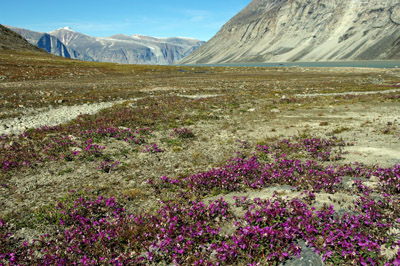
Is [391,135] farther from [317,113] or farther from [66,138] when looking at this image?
[66,138]

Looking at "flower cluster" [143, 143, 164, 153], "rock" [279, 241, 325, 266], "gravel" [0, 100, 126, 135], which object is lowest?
"flower cluster" [143, 143, 164, 153]

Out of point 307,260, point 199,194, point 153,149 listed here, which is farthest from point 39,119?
point 307,260

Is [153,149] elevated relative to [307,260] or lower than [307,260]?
lower

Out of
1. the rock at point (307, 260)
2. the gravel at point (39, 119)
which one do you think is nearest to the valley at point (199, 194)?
the rock at point (307, 260)

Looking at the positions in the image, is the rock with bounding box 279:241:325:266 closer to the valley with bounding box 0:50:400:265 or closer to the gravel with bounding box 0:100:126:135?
the valley with bounding box 0:50:400:265

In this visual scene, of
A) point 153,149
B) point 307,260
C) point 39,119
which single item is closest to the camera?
point 307,260

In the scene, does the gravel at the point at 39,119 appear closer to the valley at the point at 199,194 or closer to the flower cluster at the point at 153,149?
the valley at the point at 199,194

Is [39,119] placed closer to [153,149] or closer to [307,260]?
[153,149]

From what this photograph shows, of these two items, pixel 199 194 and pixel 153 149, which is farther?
pixel 153 149

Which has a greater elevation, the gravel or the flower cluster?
the gravel

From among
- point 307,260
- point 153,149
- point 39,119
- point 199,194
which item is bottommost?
point 199,194

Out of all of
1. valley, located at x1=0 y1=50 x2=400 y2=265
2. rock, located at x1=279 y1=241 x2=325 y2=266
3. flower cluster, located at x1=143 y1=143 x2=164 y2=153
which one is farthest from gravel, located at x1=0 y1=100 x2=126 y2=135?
rock, located at x1=279 y1=241 x2=325 y2=266

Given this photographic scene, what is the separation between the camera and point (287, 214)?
6840 millimetres

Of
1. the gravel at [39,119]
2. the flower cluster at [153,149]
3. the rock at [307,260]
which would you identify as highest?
the gravel at [39,119]
